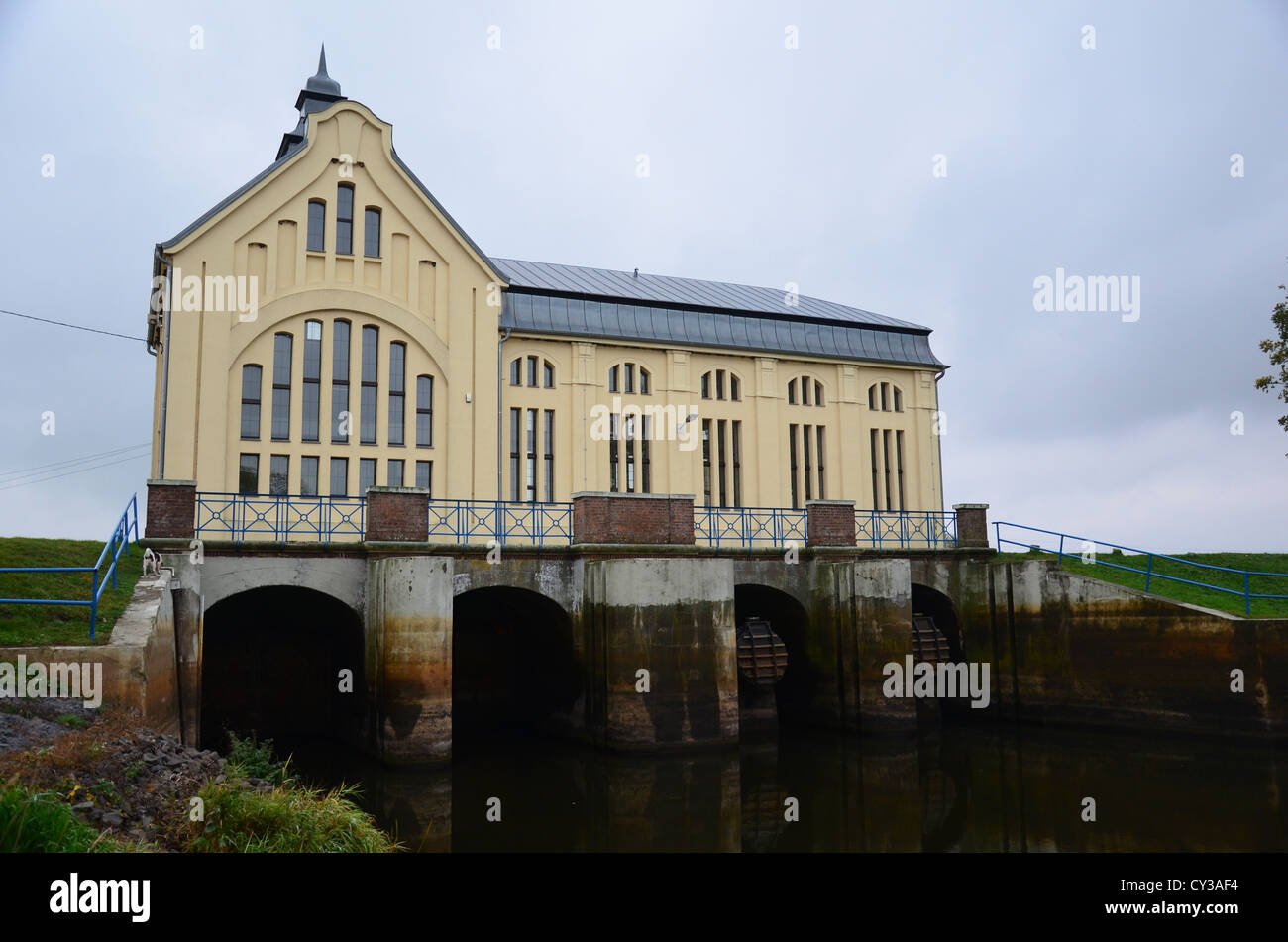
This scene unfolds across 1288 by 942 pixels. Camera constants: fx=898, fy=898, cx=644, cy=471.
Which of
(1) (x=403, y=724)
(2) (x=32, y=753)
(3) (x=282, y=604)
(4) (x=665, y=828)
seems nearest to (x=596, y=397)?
(3) (x=282, y=604)

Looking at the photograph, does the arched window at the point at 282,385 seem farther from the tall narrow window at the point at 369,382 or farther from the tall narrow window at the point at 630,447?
the tall narrow window at the point at 630,447

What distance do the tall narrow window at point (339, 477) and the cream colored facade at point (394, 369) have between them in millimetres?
86

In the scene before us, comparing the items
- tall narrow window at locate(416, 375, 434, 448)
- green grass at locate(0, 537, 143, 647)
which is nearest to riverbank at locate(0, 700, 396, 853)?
green grass at locate(0, 537, 143, 647)

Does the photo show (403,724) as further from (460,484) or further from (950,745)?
(950,745)

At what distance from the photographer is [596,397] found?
1125 inches

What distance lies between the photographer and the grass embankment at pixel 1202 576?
20.5m

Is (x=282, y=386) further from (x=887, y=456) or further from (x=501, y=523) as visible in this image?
(x=887, y=456)

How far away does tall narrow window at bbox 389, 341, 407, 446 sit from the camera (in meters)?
24.8

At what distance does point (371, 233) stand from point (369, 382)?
4.28m

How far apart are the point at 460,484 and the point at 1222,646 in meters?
18.6

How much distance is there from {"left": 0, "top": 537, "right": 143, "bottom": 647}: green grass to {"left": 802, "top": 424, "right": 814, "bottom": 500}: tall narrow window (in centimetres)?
2126

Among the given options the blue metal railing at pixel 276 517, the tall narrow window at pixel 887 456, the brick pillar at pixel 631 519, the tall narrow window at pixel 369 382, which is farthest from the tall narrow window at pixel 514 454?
the tall narrow window at pixel 887 456

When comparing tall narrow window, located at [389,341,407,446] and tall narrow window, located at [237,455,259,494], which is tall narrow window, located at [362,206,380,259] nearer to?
tall narrow window, located at [389,341,407,446]

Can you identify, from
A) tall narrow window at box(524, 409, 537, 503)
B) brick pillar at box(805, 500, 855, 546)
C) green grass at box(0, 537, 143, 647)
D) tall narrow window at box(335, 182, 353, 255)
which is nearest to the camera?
green grass at box(0, 537, 143, 647)
